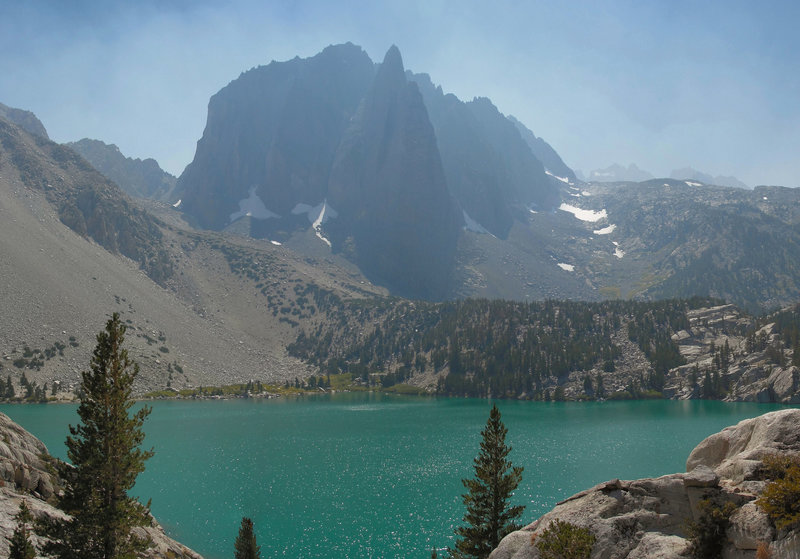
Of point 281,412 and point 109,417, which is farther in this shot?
point 281,412

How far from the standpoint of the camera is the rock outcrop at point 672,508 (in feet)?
46.4

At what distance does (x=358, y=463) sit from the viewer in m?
78.9

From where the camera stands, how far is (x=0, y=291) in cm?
15962

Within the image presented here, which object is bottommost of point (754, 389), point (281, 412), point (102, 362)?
point (281, 412)

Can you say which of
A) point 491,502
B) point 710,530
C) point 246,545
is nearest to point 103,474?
point 246,545

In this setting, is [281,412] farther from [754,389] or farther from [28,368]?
[754,389]

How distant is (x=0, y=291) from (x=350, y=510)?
493ft

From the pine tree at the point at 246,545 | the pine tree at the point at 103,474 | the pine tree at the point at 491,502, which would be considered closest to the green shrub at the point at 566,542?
the pine tree at the point at 491,502

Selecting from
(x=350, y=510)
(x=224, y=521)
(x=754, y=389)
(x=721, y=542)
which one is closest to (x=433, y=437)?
(x=350, y=510)

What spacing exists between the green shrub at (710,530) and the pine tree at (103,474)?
820 inches

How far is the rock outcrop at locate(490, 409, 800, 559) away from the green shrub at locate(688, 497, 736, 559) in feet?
0.51

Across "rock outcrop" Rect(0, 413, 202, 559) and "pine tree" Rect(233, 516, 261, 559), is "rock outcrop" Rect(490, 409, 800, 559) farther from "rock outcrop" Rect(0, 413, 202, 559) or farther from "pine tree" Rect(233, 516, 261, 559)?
"pine tree" Rect(233, 516, 261, 559)

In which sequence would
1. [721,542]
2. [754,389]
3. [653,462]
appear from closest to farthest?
[721,542], [653,462], [754,389]

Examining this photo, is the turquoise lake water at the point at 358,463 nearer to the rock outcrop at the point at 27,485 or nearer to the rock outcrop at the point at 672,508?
the rock outcrop at the point at 27,485
